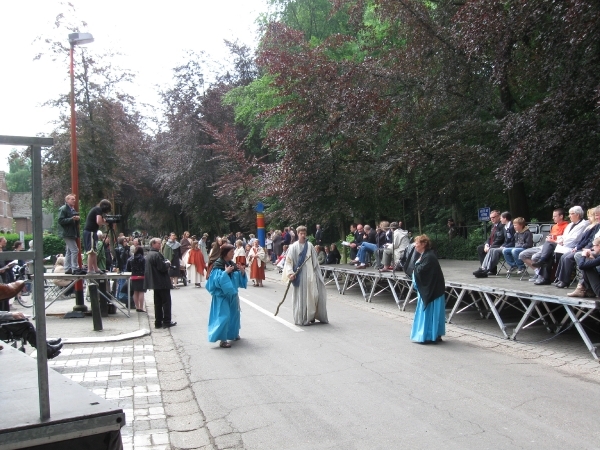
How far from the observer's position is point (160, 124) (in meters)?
44.8

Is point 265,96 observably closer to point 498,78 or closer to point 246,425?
point 498,78

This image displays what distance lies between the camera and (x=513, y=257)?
503 inches

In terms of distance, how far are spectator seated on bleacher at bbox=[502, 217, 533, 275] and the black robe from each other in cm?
369

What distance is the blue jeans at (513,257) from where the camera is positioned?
12617 millimetres

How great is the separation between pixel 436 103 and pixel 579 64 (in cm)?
537

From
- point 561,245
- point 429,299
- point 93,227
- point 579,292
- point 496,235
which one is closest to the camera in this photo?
point 579,292

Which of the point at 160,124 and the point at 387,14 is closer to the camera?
the point at 387,14

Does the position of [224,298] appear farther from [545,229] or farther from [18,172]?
[545,229]

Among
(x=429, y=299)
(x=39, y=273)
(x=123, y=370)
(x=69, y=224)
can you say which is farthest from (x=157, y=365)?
(x=39, y=273)

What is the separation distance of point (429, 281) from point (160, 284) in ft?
18.1

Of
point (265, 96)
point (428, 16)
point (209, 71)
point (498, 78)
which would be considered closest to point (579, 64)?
point (498, 78)

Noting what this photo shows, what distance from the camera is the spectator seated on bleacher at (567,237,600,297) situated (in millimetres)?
8430

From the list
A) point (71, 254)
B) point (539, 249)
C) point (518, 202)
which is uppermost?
point (518, 202)

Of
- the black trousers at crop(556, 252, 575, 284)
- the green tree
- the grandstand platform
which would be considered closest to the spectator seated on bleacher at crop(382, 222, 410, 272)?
the grandstand platform
